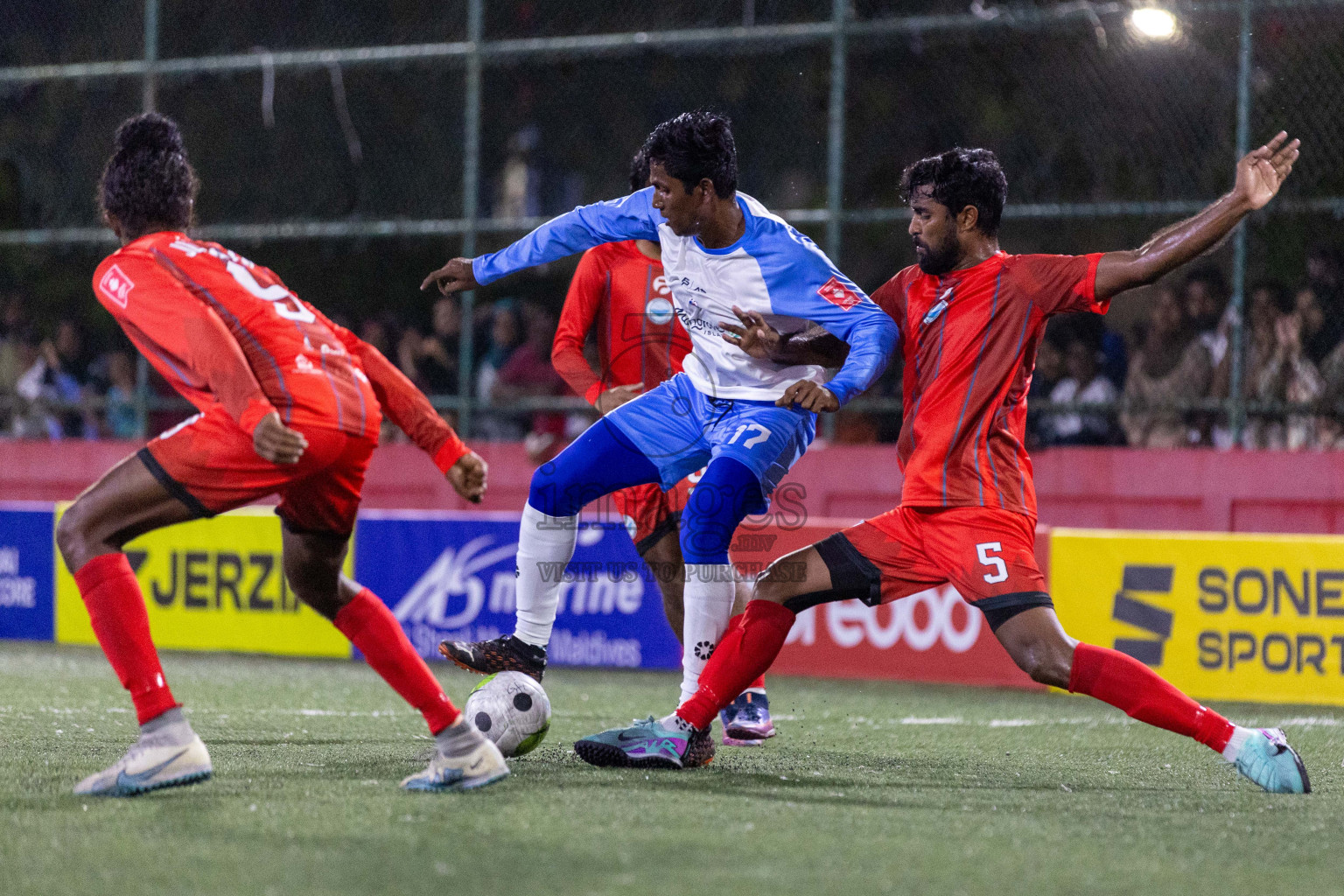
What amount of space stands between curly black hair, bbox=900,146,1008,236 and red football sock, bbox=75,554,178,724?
2707 mm

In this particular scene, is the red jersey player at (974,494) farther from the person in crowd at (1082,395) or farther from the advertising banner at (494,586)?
the person in crowd at (1082,395)

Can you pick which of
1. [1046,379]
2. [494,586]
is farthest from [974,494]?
[1046,379]

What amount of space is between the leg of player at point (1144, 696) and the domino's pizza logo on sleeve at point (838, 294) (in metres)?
1.23

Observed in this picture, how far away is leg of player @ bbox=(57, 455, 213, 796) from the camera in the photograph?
4.36 meters

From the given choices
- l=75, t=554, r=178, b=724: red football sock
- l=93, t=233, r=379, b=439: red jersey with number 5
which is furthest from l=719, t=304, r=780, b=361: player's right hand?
l=75, t=554, r=178, b=724: red football sock

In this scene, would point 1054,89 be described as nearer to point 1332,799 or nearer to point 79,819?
point 1332,799

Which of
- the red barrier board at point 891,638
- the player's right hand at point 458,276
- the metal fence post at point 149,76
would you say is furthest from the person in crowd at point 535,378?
the player's right hand at point 458,276

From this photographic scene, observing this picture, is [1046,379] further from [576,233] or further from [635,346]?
[576,233]

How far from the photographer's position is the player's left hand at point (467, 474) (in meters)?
4.50

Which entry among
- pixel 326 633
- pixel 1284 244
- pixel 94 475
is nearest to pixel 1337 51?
pixel 1284 244

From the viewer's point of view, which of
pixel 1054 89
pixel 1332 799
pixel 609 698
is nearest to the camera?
pixel 1332 799

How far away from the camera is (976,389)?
16.6 ft

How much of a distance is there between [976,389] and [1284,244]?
5592 mm

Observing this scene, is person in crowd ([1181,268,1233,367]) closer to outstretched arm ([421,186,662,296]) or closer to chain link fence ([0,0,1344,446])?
chain link fence ([0,0,1344,446])
